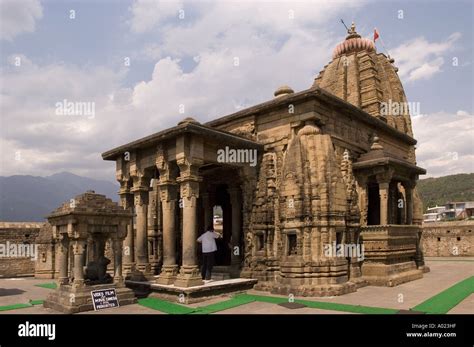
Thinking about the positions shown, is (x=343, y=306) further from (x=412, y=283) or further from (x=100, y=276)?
(x=100, y=276)

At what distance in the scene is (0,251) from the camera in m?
23.6

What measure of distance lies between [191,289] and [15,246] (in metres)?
17.0

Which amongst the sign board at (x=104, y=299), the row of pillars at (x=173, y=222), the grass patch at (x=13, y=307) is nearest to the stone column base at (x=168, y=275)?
the row of pillars at (x=173, y=222)

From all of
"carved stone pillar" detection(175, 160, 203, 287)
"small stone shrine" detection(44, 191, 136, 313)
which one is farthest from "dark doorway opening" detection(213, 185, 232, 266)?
"small stone shrine" detection(44, 191, 136, 313)

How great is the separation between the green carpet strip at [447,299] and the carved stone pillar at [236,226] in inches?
292

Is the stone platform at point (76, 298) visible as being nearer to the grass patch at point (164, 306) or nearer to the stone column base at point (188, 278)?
the grass patch at point (164, 306)

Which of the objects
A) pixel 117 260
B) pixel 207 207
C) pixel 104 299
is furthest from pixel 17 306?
pixel 207 207

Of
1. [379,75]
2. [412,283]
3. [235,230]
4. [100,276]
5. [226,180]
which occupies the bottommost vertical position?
[412,283]

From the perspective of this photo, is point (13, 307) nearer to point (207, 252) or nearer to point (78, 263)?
point (78, 263)

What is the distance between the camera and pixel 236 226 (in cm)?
1658

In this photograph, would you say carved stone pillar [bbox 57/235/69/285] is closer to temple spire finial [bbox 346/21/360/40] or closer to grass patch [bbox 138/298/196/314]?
grass patch [bbox 138/298/196/314]

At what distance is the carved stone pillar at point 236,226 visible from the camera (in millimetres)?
16188

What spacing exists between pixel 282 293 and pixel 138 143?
8.07m
